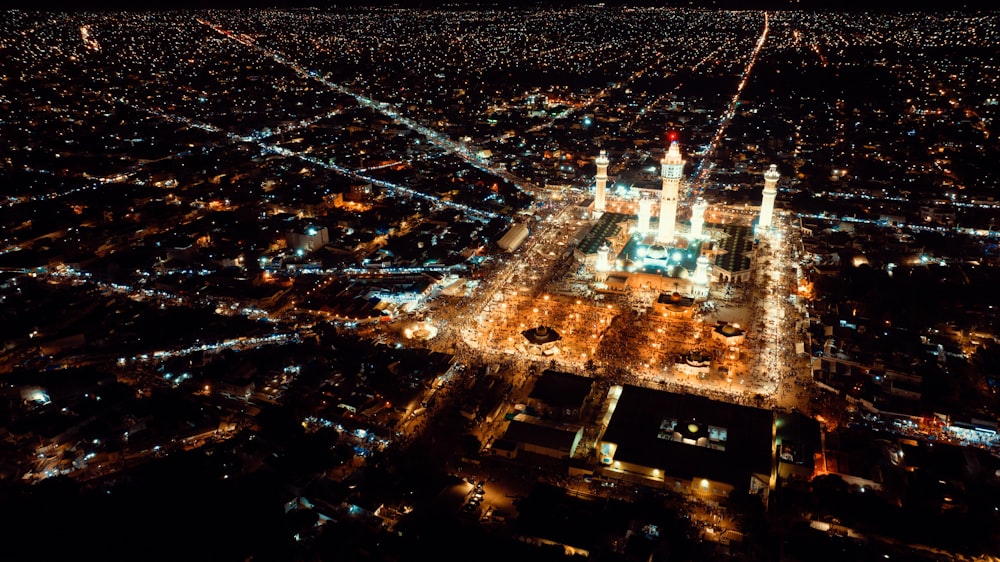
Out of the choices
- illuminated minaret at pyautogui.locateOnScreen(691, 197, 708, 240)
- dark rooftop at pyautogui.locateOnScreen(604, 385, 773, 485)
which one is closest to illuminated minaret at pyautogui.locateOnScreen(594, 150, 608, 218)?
illuminated minaret at pyautogui.locateOnScreen(691, 197, 708, 240)

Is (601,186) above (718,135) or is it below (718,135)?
above

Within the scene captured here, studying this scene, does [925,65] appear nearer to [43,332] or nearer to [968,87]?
[968,87]

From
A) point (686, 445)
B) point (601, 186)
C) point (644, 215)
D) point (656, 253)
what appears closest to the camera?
point (686, 445)

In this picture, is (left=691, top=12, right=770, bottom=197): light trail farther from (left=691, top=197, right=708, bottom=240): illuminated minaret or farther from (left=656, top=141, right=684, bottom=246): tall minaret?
(left=656, top=141, right=684, bottom=246): tall minaret

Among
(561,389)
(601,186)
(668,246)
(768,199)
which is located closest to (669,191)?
(668,246)

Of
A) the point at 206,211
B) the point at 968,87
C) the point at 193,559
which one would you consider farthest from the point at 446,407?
the point at 968,87

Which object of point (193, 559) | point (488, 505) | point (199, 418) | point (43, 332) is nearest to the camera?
point (193, 559)

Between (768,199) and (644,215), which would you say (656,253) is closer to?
(644,215)

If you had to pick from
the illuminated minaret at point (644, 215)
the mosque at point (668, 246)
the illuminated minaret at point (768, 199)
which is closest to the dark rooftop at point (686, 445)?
the mosque at point (668, 246)
